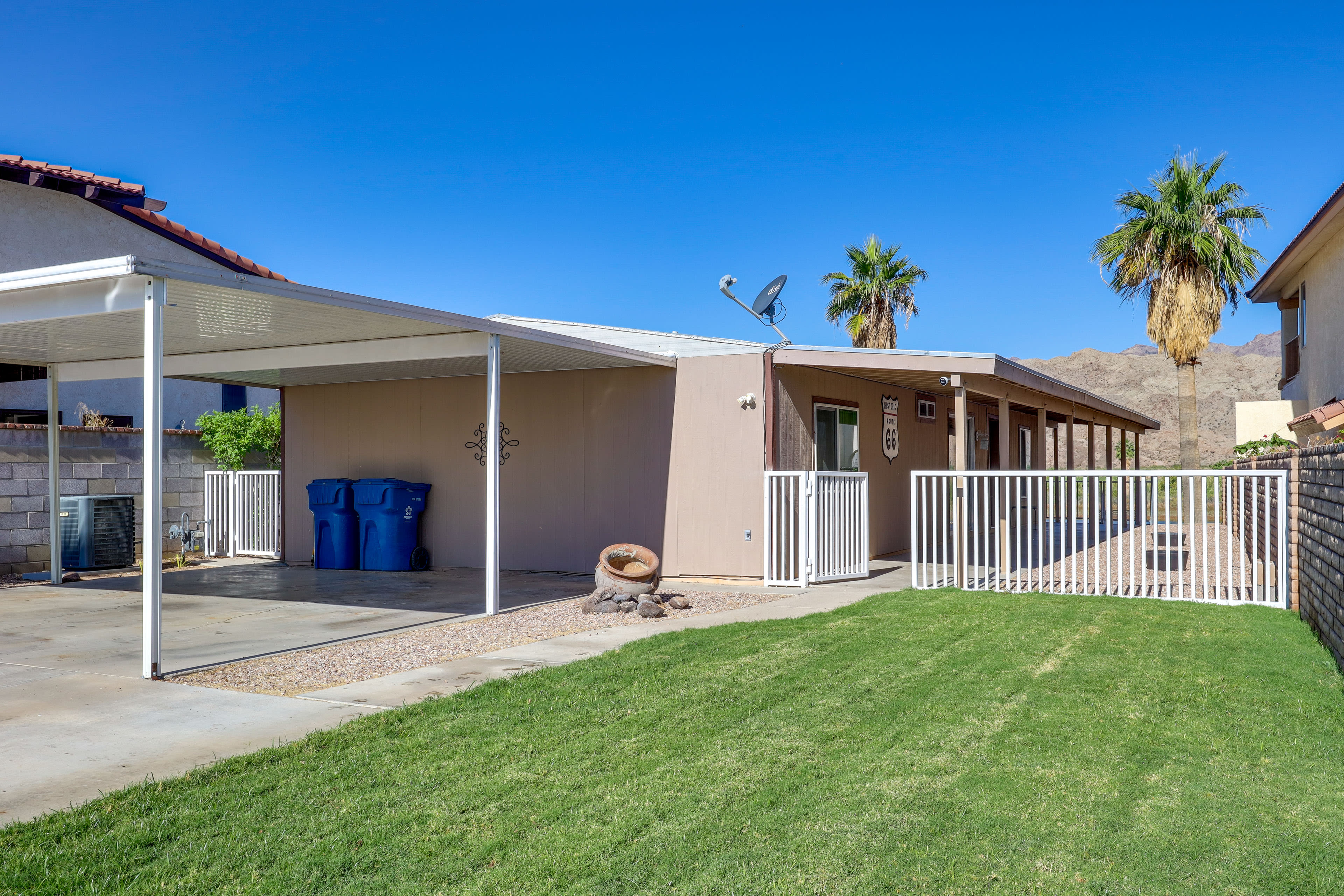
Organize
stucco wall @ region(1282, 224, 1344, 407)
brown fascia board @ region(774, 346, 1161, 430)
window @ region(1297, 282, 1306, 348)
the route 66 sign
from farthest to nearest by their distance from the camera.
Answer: window @ region(1297, 282, 1306, 348) < the route 66 sign < stucco wall @ region(1282, 224, 1344, 407) < brown fascia board @ region(774, 346, 1161, 430)

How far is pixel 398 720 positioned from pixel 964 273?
2829 cm

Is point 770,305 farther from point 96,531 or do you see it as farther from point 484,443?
point 96,531

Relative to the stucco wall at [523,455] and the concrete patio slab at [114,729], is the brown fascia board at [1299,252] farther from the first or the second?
the concrete patio slab at [114,729]

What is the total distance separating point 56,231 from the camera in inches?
516

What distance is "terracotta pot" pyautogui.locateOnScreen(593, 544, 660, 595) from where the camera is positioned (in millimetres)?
8594

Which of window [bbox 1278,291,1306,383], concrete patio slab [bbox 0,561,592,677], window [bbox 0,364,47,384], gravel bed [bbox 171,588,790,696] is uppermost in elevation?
window [bbox 1278,291,1306,383]

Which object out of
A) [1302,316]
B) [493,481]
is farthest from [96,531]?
[1302,316]

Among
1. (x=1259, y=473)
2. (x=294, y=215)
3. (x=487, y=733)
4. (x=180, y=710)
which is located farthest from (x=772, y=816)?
(x=294, y=215)

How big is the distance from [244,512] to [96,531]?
2.33 meters

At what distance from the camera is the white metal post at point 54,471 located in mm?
10859

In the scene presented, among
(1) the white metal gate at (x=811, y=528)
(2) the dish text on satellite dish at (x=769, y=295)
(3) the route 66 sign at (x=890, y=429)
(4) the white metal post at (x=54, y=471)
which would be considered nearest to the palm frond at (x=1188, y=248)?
(3) the route 66 sign at (x=890, y=429)

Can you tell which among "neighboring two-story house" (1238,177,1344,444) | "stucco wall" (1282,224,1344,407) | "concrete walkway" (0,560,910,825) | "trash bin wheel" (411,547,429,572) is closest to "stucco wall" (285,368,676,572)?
"trash bin wheel" (411,547,429,572)

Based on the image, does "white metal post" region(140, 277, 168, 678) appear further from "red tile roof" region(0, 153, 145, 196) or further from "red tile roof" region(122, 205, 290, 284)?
"red tile roof" region(122, 205, 290, 284)

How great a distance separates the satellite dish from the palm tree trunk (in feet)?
43.5
